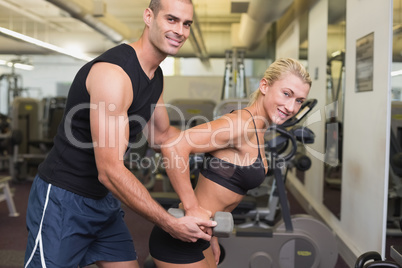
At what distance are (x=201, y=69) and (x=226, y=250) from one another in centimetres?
785

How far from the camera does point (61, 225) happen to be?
4.66ft

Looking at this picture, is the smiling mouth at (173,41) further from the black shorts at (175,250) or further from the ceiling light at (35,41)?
the ceiling light at (35,41)

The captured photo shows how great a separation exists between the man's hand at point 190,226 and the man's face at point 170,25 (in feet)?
1.78

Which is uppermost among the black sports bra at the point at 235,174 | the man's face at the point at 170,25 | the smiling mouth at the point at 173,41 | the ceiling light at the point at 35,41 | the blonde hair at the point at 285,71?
the ceiling light at the point at 35,41

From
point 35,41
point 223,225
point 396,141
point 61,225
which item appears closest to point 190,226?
point 223,225

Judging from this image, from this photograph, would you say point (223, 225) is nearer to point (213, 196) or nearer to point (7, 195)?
point (213, 196)

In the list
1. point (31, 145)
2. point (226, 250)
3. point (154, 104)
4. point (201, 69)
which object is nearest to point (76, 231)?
point (154, 104)

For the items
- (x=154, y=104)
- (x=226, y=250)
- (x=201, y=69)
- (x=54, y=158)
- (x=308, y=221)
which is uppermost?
(x=201, y=69)

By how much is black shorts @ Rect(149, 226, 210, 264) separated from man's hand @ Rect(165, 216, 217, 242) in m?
0.23

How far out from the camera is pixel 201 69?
1032 centimetres

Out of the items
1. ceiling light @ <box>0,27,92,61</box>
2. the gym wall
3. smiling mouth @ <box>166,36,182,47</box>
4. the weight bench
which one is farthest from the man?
ceiling light @ <box>0,27,92,61</box>

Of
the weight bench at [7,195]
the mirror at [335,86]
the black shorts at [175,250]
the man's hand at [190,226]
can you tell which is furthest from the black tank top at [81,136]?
the weight bench at [7,195]

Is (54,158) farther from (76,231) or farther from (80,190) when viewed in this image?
(76,231)

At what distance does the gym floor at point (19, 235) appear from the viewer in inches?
125
